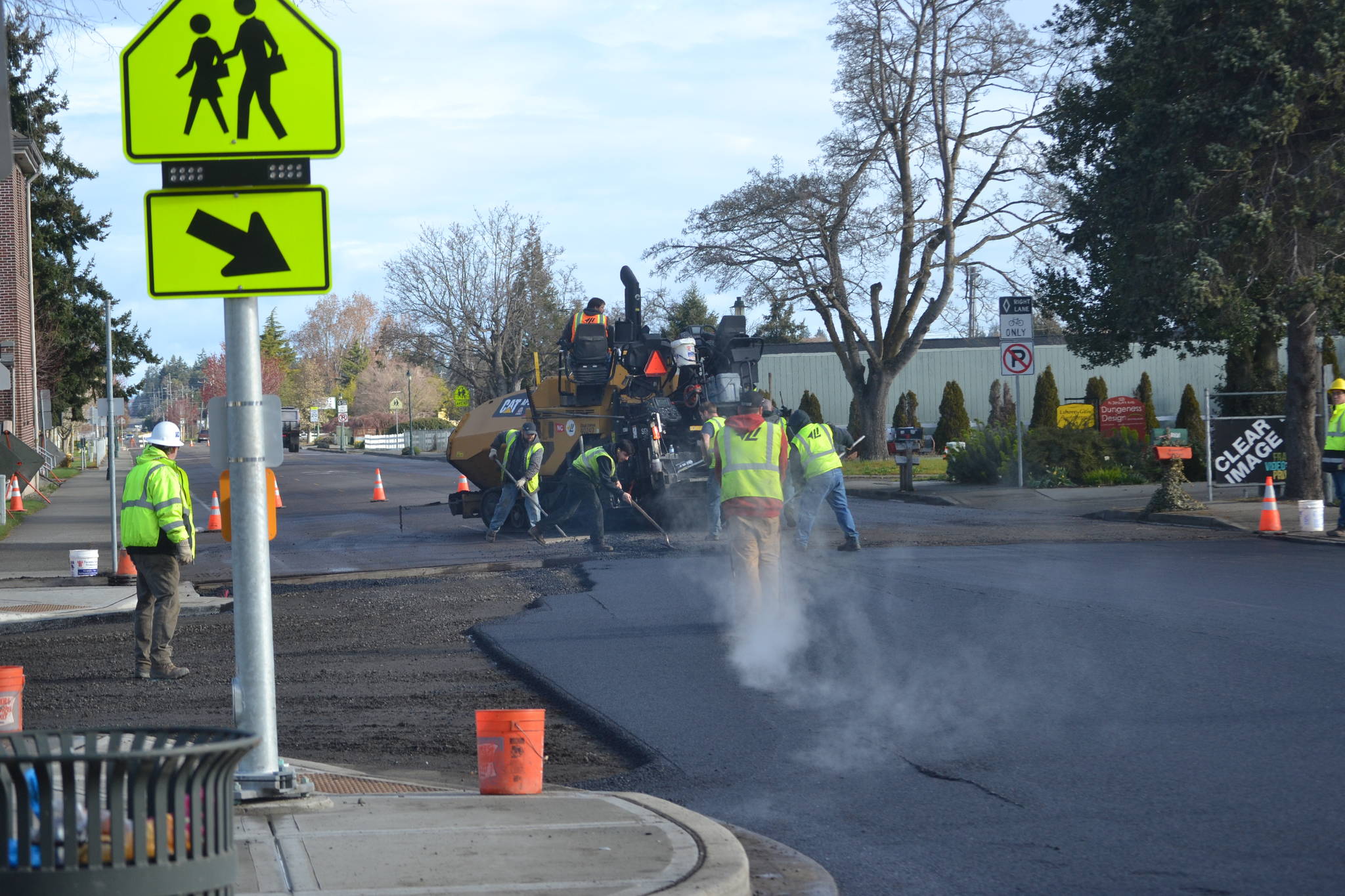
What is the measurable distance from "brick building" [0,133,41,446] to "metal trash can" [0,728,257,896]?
47962 mm

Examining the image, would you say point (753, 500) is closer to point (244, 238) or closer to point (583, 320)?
point (244, 238)

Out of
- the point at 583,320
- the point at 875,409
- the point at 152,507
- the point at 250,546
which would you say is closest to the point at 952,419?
the point at 875,409

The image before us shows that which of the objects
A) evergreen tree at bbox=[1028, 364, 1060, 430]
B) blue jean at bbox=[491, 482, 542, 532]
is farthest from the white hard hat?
evergreen tree at bbox=[1028, 364, 1060, 430]

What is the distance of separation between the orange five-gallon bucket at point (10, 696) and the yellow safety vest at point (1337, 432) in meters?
15.7

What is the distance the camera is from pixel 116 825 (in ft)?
9.91

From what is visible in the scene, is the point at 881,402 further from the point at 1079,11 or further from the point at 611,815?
the point at 611,815

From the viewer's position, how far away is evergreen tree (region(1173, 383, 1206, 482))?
89.7ft

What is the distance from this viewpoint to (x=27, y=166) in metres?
53.2

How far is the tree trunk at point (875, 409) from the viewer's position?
3947cm

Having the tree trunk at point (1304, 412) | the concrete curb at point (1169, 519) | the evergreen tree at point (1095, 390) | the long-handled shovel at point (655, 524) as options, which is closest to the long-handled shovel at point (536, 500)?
the long-handled shovel at point (655, 524)

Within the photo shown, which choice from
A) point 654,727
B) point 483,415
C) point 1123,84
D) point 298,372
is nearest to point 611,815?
point 654,727

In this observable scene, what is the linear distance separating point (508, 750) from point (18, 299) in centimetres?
4960

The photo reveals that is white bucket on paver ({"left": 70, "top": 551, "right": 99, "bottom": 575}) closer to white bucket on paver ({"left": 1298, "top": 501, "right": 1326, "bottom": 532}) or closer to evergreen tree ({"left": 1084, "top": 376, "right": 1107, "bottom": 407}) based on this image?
white bucket on paver ({"left": 1298, "top": 501, "right": 1326, "bottom": 532})


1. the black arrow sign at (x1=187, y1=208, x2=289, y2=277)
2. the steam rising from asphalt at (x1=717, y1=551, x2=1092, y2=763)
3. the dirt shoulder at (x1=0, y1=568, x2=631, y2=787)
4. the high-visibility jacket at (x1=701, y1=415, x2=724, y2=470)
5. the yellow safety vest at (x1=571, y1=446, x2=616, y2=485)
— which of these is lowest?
the dirt shoulder at (x1=0, y1=568, x2=631, y2=787)
